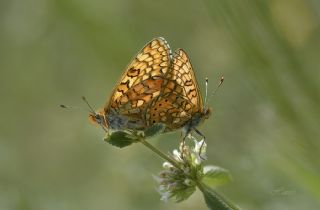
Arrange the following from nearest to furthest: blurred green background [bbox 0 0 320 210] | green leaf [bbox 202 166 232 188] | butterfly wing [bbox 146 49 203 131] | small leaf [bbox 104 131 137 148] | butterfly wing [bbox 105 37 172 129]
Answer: blurred green background [bbox 0 0 320 210]
green leaf [bbox 202 166 232 188]
small leaf [bbox 104 131 137 148]
butterfly wing [bbox 146 49 203 131]
butterfly wing [bbox 105 37 172 129]

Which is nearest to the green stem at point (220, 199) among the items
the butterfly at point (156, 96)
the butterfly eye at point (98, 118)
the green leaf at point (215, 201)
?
the green leaf at point (215, 201)

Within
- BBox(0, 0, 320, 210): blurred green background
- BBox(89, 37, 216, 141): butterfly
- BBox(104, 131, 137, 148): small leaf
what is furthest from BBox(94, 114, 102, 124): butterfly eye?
BBox(104, 131, 137, 148): small leaf

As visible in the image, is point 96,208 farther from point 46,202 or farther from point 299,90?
point 299,90

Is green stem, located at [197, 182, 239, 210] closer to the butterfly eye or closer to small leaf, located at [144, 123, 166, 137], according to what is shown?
small leaf, located at [144, 123, 166, 137]

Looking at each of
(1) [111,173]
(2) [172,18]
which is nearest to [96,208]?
(1) [111,173]

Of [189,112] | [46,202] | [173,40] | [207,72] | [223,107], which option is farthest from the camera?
[173,40]

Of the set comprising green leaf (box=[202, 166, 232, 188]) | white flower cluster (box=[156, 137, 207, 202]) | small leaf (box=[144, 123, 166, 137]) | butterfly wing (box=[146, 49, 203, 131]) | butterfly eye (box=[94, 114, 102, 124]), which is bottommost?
→ green leaf (box=[202, 166, 232, 188])

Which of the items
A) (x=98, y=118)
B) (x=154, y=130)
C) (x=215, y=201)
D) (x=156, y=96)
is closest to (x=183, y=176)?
(x=154, y=130)
